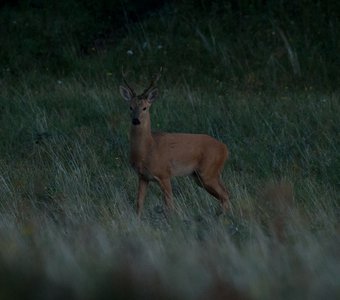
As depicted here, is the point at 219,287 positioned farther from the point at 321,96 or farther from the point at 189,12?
the point at 189,12

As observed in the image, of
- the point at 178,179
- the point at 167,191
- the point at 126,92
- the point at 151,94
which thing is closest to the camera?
the point at 167,191

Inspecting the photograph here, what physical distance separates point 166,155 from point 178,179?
49.0 inches

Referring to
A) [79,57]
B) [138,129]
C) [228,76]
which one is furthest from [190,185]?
[79,57]

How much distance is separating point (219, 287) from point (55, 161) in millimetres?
6855

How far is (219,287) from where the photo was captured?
6.57 meters

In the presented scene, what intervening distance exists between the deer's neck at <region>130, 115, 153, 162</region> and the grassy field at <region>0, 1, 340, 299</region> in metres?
0.46

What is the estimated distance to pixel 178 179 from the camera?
41.0ft

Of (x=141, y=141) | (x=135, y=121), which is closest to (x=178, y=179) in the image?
(x=141, y=141)

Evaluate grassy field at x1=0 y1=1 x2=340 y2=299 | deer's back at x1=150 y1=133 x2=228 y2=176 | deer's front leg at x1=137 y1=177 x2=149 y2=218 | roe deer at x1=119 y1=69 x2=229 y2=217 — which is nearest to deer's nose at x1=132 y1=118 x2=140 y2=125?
roe deer at x1=119 y1=69 x2=229 y2=217

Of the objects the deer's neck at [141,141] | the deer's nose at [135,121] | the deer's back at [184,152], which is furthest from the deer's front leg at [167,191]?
the deer's nose at [135,121]

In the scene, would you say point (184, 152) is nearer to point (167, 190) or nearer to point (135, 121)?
point (167, 190)

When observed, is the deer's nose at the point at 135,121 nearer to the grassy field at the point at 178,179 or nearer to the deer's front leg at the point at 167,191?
the deer's front leg at the point at 167,191

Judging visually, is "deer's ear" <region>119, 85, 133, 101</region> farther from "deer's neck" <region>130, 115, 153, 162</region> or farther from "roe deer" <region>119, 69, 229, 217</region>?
"deer's neck" <region>130, 115, 153, 162</region>

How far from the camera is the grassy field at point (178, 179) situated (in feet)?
23.1
